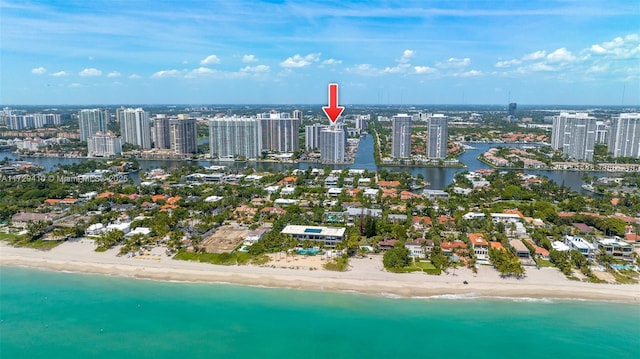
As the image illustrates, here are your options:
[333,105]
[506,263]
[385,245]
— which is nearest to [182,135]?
[385,245]

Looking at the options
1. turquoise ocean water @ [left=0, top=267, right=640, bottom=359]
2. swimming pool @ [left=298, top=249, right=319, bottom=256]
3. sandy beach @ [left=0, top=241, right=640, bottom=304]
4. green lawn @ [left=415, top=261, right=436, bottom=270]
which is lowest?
turquoise ocean water @ [left=0, top=267, right=640, bottom=359]

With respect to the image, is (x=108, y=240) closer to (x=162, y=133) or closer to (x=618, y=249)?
(x=618, y=249)

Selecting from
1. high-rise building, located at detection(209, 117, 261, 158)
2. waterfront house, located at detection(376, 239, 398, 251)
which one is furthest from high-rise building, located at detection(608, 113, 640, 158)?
waterfront house, located at detection(376, 239, 398, 251)

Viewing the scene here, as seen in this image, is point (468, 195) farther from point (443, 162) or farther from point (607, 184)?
point (443, 162)

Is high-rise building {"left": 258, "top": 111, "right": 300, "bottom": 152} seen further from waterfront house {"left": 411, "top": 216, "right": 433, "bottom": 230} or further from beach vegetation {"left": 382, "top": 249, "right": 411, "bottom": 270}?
beach vegetation {"left": 382, "top": 249, "right": 411, "bottom": 270}

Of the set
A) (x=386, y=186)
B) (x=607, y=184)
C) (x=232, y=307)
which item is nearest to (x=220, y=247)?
(x=232, y=307)
